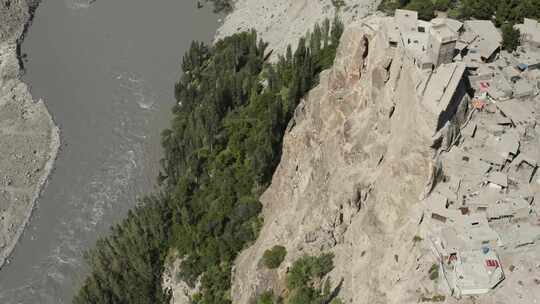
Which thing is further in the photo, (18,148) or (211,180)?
(18,148)

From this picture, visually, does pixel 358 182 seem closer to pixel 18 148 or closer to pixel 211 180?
pixel 211 180

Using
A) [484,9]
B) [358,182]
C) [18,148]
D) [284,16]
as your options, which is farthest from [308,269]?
[284,16]

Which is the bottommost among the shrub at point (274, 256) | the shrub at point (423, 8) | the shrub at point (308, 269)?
the shrub at point (274, 256)

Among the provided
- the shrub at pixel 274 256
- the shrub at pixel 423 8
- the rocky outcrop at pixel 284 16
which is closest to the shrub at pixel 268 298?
the shrub at pixel 274 256

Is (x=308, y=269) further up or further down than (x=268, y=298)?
further up

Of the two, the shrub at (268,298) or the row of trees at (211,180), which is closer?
the shrub at (268,298)

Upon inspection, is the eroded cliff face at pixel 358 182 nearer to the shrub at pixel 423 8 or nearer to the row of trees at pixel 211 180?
the row of trees at pixel 211 180
